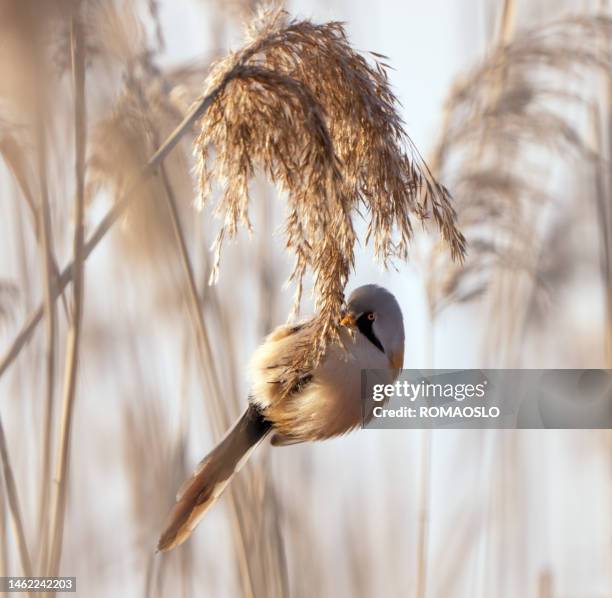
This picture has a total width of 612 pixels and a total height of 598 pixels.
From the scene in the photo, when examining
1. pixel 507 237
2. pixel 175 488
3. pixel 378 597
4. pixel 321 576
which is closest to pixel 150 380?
pixel 175 488

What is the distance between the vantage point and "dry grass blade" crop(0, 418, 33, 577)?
138 centimetres

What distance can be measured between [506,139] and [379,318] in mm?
1091

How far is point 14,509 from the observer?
1438mm

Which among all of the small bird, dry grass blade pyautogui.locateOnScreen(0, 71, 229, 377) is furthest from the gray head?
dry grass blade pyautogui.locateOnScreen(0, 71, 229, 377)

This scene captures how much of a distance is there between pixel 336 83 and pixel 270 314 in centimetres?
101

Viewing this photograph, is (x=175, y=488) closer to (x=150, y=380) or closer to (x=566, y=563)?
(x=150, y=380)

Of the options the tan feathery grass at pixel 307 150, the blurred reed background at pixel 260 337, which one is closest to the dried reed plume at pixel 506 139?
the blurred reed background at pixel 260 337

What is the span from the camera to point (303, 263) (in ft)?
4.02

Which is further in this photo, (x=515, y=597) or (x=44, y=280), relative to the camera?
(x=515, y=597)

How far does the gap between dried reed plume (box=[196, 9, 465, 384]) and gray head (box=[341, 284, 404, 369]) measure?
0.14 metres

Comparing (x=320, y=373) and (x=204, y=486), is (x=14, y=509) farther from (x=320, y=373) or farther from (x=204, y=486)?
(x=320, y=373)

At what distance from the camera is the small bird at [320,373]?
137 cm

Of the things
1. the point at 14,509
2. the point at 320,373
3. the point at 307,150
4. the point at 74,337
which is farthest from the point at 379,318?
the point at 14,509

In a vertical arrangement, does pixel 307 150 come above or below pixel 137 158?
below
